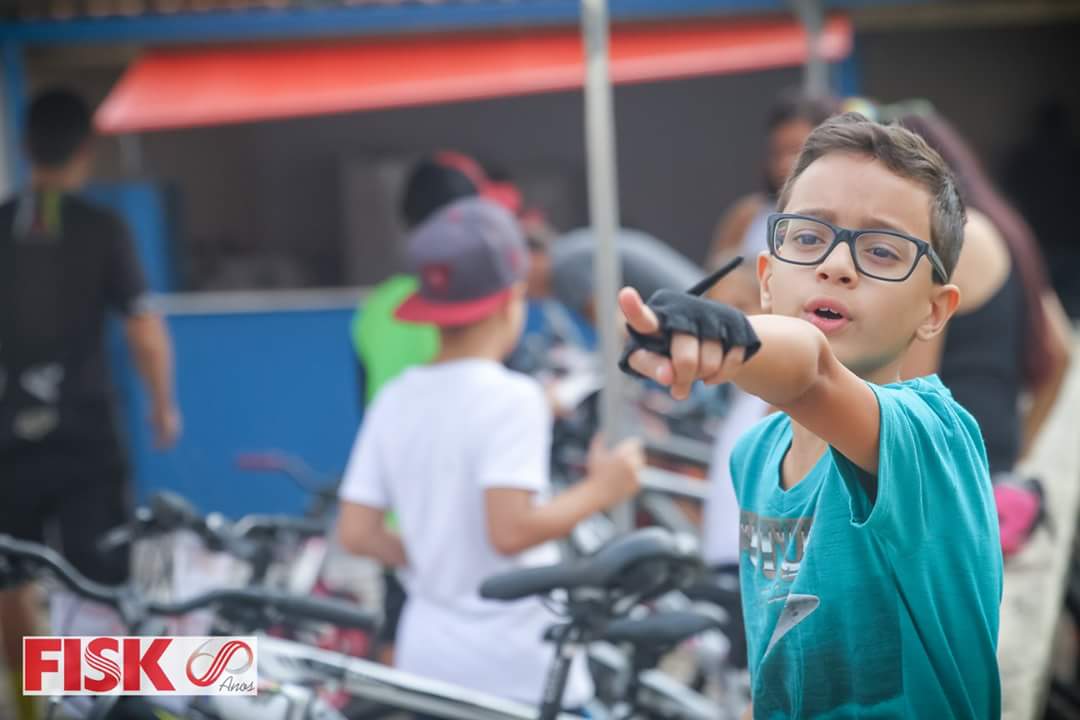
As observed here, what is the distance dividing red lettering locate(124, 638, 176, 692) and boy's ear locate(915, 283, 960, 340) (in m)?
0.88

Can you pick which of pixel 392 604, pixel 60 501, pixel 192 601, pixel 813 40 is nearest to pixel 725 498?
pixel 392 604

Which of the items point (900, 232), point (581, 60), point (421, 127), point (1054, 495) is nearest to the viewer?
point (900, 232)

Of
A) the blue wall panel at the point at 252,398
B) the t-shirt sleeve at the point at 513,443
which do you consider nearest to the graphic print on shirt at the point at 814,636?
the t-shirt sleeve at the point at 513,443

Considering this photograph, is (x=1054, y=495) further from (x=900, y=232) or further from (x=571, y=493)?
(x=900, y=232)

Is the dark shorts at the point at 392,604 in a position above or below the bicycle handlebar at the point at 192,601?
below

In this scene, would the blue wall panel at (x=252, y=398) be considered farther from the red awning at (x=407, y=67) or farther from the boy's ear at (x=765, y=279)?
the boy's ear at (x=765, y=279)

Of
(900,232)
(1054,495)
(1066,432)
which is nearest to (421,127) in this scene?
(1066,432)

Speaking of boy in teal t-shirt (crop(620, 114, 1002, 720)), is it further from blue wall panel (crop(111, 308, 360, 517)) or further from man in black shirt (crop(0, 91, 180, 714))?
blue wall panel (crop(111, 308, 360, 517))

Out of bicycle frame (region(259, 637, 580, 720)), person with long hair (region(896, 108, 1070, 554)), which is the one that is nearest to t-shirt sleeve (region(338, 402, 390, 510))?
bicycle frame (region(259, 637, 580, 720))

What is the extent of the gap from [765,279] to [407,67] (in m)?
5.78

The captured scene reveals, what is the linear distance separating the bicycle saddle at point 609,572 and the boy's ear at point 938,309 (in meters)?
0.79

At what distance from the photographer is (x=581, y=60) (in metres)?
6.91

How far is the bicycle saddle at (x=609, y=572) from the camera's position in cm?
215

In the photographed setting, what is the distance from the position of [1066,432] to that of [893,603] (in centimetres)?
433
